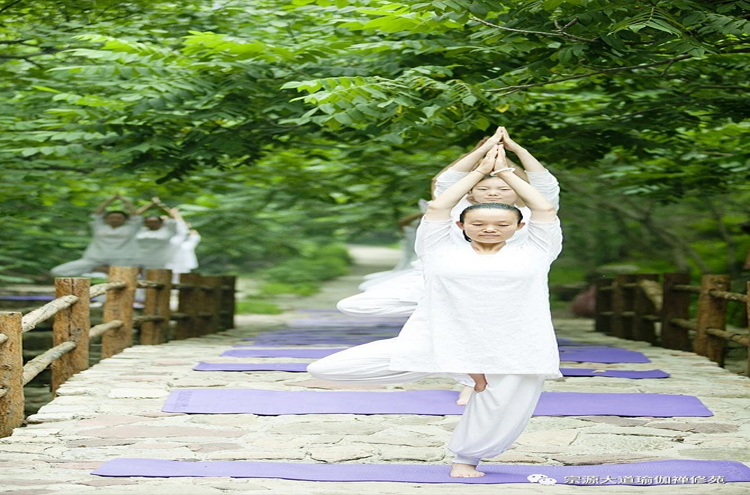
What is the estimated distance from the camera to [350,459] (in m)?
5.37

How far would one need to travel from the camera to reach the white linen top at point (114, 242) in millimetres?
13875

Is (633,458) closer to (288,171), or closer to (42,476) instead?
(42,476)

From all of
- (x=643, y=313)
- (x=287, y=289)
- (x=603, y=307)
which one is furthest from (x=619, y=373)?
(x=287, y=289)

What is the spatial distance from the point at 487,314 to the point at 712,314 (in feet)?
19.0

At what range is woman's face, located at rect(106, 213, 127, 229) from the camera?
13.8 metres

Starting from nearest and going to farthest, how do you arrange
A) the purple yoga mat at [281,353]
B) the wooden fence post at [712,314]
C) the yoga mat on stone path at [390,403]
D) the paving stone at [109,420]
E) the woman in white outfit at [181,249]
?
the paving stone at [109,420] < the yoga mat on stone path at [390,403] < the wooden fence post at [712,314] < the purple yoga mat at [281,353] < the woman in white outfit at [181,249]

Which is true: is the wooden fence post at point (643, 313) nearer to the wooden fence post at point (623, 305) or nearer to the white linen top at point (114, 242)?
the wooden fence post at point (623, 305)

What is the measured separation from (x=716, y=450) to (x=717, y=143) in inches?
275

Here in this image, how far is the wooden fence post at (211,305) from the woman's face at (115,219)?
54.4 inches

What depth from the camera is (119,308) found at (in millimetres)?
9867

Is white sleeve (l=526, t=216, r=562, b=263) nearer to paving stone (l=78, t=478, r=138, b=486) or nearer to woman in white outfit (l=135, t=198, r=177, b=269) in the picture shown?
paving stone (l=78, t=478, r=138, b=486)

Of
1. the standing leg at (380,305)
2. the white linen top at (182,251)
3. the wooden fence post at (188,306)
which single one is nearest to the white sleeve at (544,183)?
the standing leg at (380,305)

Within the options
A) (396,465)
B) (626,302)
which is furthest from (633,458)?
(626,302)

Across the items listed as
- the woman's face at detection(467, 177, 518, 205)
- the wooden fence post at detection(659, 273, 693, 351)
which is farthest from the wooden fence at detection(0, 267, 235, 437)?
the wooden fence post at detection(659, 273, 693, 351)
